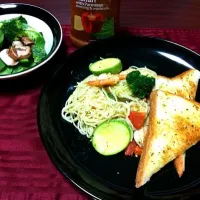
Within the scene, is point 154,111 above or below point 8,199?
above

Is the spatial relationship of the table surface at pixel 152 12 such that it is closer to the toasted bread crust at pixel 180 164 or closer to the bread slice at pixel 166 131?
the bread slice at pixel 166 131

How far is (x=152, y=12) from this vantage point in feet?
7.69

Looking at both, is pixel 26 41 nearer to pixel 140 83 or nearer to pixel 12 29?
pixel 12 29

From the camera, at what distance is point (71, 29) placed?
1989mm

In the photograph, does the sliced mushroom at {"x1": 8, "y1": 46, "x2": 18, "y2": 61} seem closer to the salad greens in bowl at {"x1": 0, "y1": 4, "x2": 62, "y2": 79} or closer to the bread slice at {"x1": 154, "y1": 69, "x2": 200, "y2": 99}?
the salad greens in bowl at {"x1": 0, "y1": 4, "x2": 62, "y2": 79}

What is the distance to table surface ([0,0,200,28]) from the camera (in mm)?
2225

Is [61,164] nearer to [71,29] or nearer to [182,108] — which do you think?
[182,108]

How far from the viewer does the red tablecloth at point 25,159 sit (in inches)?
51.9

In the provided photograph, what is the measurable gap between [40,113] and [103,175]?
396 millimetres

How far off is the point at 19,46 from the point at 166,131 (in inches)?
35.3

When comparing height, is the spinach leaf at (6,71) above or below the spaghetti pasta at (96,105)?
above

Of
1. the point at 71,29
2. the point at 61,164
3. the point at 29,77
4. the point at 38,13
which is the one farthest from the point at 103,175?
the point at 38,13

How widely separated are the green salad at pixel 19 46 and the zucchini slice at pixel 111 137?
1.69 feet

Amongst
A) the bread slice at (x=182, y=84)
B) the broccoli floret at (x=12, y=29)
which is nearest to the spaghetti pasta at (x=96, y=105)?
the bread slice at (x=182, y=84)
